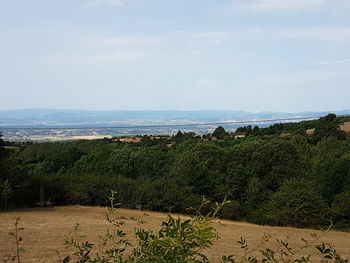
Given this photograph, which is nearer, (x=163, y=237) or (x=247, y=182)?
(x=163, y=237)

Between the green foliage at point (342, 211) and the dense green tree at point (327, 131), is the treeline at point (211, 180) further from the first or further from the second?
the dense green tree at point (327, 131)

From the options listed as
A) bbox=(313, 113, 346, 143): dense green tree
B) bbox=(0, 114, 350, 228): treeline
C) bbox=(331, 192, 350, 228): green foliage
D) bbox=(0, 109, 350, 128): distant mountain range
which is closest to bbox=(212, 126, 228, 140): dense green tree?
bbox=(0, 114, 350, 228): treeline

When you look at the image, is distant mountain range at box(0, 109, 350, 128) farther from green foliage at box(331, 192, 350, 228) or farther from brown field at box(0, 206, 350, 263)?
green foliage at box(331, 192, 350, 228)

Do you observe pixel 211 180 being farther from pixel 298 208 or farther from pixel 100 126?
pixel 100 126

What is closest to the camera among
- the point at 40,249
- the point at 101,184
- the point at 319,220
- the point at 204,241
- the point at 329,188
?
the point at 204,241

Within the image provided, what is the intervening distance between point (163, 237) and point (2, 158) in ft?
94.3

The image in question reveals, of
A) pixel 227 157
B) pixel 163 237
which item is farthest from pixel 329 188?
pixel 163 237

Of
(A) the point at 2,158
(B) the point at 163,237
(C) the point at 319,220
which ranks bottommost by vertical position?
(C) the point at 319,220

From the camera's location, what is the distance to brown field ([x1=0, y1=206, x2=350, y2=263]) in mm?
12992

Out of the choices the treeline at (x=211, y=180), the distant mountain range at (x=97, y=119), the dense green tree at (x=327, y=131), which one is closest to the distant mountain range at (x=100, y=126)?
the distant mountain range at (x=97, y=119)

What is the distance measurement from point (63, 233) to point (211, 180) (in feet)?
62.3

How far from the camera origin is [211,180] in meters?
35.0

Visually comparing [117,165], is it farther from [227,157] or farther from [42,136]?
[227,157]

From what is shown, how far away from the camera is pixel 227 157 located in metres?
37.4
